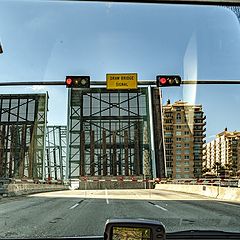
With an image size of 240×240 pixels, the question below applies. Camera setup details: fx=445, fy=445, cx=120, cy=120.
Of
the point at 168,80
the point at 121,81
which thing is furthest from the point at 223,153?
the point at 121,81

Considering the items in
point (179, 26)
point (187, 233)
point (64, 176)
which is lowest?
point (187, 233)

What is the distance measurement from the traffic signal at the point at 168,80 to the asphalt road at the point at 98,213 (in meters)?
0.86

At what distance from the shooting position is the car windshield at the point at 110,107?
332 centimetres

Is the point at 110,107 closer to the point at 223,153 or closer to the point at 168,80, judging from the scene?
the point at 168,80

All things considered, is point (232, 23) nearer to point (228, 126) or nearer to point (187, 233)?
point (228, 126)

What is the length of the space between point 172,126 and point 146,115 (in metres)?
0.34

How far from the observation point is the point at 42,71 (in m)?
3.41

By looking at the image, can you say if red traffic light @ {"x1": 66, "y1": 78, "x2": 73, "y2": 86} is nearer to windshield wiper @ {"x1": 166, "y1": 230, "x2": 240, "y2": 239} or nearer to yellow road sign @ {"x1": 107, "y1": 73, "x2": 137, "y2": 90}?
yellow road sign @ {"x1": 107, "y1": 73, "x2": 137, "y2": 90}

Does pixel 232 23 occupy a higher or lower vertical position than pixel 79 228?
higher

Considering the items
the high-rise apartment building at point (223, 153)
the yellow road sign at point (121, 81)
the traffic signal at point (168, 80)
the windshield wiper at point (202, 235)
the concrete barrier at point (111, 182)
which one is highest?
the traffic signal at point (168, 80)

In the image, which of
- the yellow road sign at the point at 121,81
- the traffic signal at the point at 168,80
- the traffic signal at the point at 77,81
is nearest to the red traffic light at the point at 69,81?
the traffic signal at the point at 77,81

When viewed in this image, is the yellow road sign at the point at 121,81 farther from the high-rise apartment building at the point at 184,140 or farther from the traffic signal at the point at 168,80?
the high-rise apartment building at the point at 184,140

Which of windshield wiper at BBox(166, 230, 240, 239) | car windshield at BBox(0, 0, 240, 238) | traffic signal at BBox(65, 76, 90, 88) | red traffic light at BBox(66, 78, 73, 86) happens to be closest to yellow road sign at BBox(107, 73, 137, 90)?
car windshield at BBox(0, 0, 240, 238)

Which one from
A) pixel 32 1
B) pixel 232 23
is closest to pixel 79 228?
pixel 32 1
